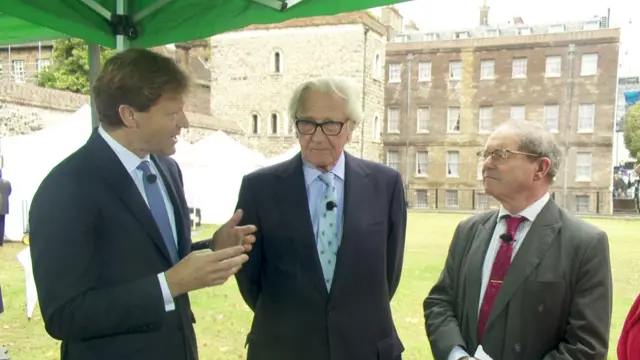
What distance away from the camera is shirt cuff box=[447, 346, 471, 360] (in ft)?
6.31

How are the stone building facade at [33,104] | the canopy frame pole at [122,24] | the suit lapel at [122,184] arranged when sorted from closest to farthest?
the suit lapel at [122,184]
the canopy frame pole at [122,24]
the stone building facade at [33,104]

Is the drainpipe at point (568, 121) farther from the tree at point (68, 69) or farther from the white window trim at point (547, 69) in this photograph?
the tree at point (68, 69)

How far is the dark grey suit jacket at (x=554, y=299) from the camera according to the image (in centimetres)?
176

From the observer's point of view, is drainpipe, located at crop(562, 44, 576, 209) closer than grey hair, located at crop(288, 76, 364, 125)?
No

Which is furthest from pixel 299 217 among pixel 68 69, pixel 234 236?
pixel 68 69

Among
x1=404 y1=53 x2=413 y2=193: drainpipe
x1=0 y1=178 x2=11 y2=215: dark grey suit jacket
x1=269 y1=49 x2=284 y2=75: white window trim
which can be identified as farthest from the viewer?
x1=404 y1=53 x2=413 y2=193: drainpipe

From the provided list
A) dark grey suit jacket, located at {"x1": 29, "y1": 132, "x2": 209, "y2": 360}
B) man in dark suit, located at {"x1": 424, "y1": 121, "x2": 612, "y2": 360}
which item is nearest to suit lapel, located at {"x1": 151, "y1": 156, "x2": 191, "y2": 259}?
dark grey suit jacket, located at {"x1": 29, "y1": 132, "x2": 209, "y2": 360}

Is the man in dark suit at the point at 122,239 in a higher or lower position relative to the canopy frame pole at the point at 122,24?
lower

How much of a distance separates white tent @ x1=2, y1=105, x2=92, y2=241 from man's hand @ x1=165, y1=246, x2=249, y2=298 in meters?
8.28

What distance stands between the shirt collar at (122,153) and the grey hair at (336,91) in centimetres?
72

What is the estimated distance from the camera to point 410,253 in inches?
416

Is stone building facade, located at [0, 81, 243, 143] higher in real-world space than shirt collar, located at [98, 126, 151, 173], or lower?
higher

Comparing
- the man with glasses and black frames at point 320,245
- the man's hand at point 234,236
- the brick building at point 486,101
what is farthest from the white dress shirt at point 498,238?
the brick building at point 486,101

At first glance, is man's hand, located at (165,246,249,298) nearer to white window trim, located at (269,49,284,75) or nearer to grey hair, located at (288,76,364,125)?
A: grey hair, located at (288,76,364,125)
